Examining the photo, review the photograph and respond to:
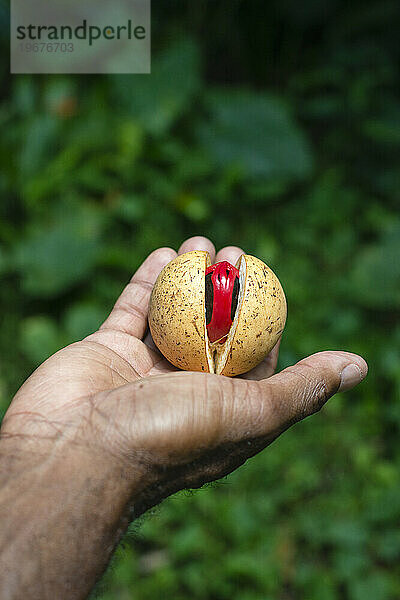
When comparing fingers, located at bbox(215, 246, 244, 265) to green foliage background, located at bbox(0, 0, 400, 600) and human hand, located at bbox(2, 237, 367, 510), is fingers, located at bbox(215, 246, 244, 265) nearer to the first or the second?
human hand, located at bbox(2, 237, 367, 510)

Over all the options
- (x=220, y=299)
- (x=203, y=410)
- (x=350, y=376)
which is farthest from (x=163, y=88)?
(x=203, y=410)

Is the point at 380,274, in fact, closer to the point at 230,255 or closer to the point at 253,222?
the point at 253,222

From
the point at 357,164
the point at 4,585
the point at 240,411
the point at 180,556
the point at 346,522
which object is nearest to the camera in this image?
the point at 4,585

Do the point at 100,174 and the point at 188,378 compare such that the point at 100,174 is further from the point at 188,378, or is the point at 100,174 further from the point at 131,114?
the point at 188,378

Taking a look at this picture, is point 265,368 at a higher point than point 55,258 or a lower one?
lower

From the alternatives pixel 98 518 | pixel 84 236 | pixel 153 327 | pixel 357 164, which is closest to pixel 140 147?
pixel 84 236
